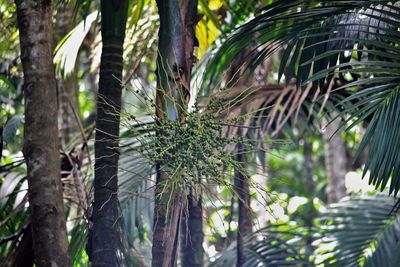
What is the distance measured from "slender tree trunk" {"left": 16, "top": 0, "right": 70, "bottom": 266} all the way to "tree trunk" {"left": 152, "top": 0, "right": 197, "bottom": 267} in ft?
1.15

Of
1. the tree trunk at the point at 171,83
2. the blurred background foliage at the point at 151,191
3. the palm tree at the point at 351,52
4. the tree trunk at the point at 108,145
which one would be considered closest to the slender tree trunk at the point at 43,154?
the tree trunk at the point at 108,145

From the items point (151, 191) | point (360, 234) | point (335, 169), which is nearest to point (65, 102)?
point (151, 191)

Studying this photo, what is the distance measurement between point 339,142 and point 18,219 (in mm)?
4636

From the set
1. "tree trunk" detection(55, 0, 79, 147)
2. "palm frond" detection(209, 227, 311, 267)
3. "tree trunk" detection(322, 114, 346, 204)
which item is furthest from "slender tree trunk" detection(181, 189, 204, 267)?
"tree trunk" detection(322, 114, 346, 204)

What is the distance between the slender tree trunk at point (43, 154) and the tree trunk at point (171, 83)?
1.15 ft

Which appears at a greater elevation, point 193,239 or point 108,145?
point 108,145

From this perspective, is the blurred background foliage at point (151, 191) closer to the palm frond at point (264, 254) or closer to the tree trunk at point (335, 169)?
the palm frond at point (264, 254)

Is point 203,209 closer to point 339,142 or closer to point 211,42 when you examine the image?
point 211,42

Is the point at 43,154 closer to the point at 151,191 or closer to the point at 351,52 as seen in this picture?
the point at 351,52

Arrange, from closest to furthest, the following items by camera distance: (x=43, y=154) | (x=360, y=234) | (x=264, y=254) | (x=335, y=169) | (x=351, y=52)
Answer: (x=43, y=154)
(x=351, y=52)
(x=264, y=254)
(x=360, y=234)
(x=335, y=169)

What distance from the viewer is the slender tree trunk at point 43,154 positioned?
8.86 feet

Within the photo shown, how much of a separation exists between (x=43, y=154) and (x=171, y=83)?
1.75 feet

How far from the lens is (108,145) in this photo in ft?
9.53

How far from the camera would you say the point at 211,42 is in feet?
16.6
